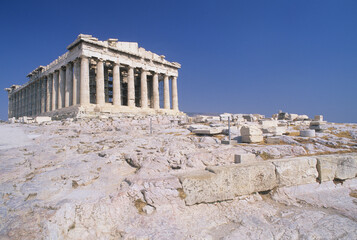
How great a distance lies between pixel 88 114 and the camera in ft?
64.8

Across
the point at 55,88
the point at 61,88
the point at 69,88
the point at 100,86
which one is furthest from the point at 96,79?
the point at 55,88

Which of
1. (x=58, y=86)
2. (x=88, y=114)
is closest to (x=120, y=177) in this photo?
(x=88, y=114)

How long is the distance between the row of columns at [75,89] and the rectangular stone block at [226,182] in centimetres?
2004

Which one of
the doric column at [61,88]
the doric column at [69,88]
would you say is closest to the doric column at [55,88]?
the doric column at [61,88]

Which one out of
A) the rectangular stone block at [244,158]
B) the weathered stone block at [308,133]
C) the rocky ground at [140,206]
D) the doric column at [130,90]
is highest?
the doric column at [130,90]

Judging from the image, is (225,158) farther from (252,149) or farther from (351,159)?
(351,159)

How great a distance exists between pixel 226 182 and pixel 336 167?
408 centimetres

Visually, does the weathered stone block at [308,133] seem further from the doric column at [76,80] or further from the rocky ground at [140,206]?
the doric column at [76,80]

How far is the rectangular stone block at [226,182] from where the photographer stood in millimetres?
4363

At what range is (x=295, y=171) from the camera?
5641 mm

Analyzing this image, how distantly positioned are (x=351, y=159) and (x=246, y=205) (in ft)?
14.1

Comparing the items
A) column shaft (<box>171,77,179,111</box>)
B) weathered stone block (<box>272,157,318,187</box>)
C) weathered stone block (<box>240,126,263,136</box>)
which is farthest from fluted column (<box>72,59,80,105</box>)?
weathered stone block (<box>272,157,318,187</box>)

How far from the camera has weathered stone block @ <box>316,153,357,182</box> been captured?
5.95 meters

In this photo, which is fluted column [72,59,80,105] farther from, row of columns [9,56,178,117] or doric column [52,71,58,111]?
doric column [52,71,58,111]
